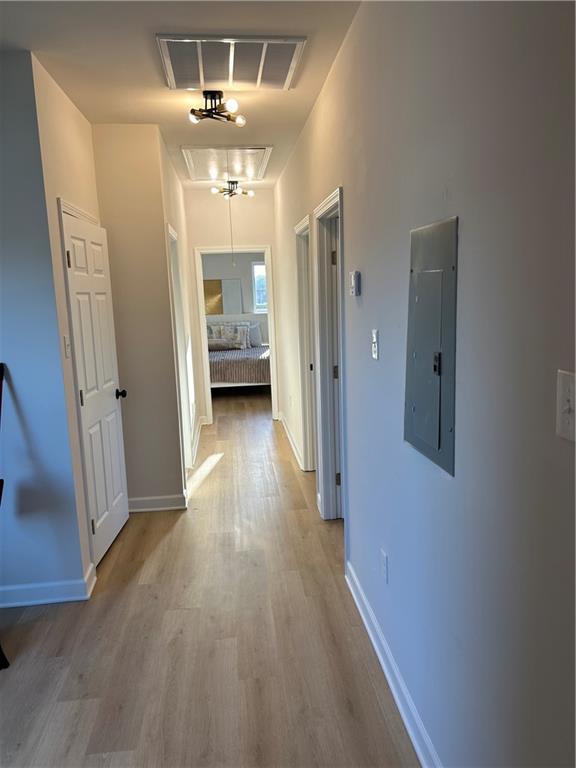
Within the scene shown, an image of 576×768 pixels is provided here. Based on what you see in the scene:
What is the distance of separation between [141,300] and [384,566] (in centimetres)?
240

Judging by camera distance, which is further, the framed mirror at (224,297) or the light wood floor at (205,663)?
the framed mirror at (224,297)

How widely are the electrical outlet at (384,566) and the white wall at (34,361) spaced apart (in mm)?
1549

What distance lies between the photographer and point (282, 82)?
2652 mm

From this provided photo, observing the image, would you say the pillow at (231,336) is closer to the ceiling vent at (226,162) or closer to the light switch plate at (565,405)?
the ceiling vent at (226,162)

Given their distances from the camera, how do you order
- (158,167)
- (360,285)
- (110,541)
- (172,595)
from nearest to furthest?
(360,285)
(172,595)
(110,541)
(158,167)

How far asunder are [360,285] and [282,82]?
4.11ft

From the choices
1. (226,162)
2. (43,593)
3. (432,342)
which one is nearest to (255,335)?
(226,162)

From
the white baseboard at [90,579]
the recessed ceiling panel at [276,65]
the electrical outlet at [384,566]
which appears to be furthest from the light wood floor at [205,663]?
the recessed ceiling panel at [276,65]

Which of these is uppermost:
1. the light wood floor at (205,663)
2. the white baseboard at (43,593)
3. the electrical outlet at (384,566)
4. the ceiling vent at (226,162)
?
the ceiling vent at (226,162)

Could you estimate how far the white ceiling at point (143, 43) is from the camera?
1962mm

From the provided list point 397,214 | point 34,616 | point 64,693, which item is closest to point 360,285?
point 397,214

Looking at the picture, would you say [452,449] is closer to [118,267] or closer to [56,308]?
[56,308]

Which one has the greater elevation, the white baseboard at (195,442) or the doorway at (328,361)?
the doorway at (328,361)

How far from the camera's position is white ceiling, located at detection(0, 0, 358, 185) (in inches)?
77.2
